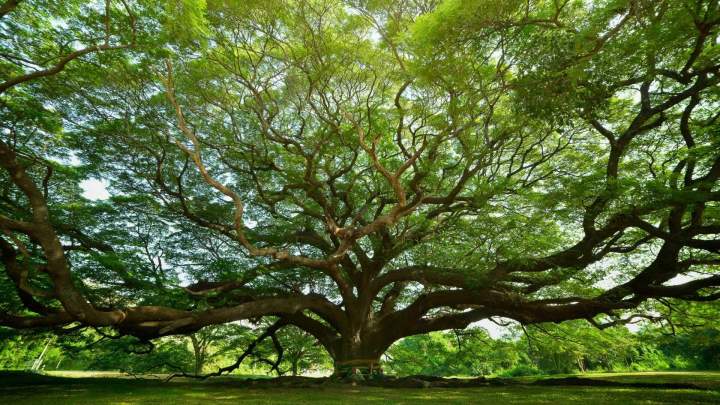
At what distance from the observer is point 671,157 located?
7715 millimetres

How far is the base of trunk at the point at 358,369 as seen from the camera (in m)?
9.27

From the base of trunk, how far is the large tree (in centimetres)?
20

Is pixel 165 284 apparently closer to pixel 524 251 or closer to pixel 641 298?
pixel 524 251

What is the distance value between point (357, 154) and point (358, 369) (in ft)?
18.2

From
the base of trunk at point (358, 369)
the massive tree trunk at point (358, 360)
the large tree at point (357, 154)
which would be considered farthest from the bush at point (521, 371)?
the base of trunk at point (358, 369)

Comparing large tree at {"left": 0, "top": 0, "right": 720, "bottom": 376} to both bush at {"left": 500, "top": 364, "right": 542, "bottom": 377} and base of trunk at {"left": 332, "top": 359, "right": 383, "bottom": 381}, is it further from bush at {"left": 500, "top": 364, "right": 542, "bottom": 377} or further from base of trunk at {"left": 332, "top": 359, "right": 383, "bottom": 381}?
bush at {"left": 500, "top": 364, "right": 542, "bottom": 377}

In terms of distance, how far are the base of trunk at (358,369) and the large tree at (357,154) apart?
20 cm

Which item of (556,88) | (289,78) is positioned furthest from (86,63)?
(556,88)

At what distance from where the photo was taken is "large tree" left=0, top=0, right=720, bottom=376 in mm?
5477

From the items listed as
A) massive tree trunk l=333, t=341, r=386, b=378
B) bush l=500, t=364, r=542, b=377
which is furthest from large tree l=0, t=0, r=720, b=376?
bush l=500, t=364, r=542, b=377

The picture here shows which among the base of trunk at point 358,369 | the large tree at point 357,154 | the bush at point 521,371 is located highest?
the large tree at point 357,154

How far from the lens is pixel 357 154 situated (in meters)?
8.41

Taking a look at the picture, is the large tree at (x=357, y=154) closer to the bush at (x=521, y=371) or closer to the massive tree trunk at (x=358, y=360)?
the massive tree trunk at (x=358, y=360)

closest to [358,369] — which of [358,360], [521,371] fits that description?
[358,360]
